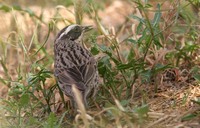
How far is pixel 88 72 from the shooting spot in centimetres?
615

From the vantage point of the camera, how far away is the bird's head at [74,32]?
689 cm

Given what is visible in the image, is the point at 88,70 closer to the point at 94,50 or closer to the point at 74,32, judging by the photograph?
the point at 94,50

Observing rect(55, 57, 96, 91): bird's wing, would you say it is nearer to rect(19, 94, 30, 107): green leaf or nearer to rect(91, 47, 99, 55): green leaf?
rect(91, 47, 99, 55): green leaf

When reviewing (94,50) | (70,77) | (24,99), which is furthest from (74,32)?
(24,99)

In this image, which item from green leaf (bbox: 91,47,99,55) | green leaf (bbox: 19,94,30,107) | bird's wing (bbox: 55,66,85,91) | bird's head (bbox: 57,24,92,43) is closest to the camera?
green leaf (bbox: 19,94,30,107)

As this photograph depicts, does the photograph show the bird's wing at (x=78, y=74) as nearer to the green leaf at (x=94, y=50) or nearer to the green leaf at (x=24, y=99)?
the green leaf at (x=94, y=50)

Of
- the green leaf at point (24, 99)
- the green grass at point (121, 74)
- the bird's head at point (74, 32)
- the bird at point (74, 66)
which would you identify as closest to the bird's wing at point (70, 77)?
the bird at point (74, 66)

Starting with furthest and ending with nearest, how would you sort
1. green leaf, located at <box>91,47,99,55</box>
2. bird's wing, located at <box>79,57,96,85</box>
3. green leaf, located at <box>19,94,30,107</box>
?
green leaf, located at <box>91,47,99,55</box>, bird's wing, located at <box>79,57,96,85</box>, green leaf, located at <box>19,94,30,107</box>

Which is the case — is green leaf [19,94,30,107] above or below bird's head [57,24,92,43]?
below

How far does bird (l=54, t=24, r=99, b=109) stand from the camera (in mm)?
6011

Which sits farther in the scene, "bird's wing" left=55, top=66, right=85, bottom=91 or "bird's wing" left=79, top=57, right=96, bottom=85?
"bird's wing" left=79, top=57, right=96, bottom=85

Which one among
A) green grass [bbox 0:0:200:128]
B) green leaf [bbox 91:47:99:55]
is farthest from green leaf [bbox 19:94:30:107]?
green leaf [bbox 91:47:99:55]

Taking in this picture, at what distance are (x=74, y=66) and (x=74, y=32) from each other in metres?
0.75

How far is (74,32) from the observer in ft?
22.8
